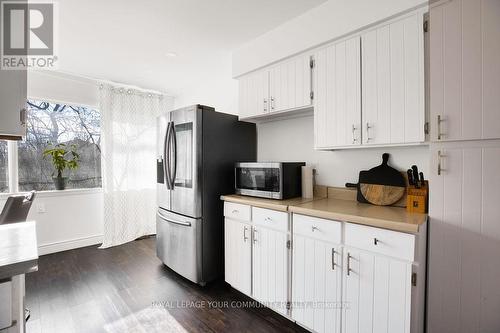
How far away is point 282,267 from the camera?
6.15 ft

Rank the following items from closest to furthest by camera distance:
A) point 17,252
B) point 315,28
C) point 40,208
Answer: point 17,252 → point 315,28 → point 40,208

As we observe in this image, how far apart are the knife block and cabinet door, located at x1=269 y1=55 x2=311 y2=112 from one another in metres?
1.03

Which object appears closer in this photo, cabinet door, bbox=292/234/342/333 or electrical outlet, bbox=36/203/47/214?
cabinet door, bbox=292/234/342/333

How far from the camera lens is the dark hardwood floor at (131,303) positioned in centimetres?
A: 184

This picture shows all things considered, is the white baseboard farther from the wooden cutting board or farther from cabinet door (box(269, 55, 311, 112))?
the wooden cutting board

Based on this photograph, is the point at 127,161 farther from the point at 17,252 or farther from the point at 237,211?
the point at 17,252

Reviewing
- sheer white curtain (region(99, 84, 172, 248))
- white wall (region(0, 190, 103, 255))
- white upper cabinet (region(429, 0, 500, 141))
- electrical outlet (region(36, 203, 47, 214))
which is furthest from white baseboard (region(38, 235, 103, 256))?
white upper cabinet (region(429, 0, 500, 141))

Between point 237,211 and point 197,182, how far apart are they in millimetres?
504

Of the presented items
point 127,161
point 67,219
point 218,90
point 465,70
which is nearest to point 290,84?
point 465,70

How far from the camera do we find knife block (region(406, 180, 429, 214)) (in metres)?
1.57

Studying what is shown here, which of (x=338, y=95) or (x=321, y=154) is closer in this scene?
(x=338, y=95)

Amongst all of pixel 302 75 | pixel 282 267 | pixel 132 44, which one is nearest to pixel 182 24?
pixel 132 44

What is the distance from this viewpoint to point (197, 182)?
2367 mm

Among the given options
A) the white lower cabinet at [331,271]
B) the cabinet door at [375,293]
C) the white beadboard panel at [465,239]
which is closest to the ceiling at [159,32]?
the white beadboard panel at [465,239]
